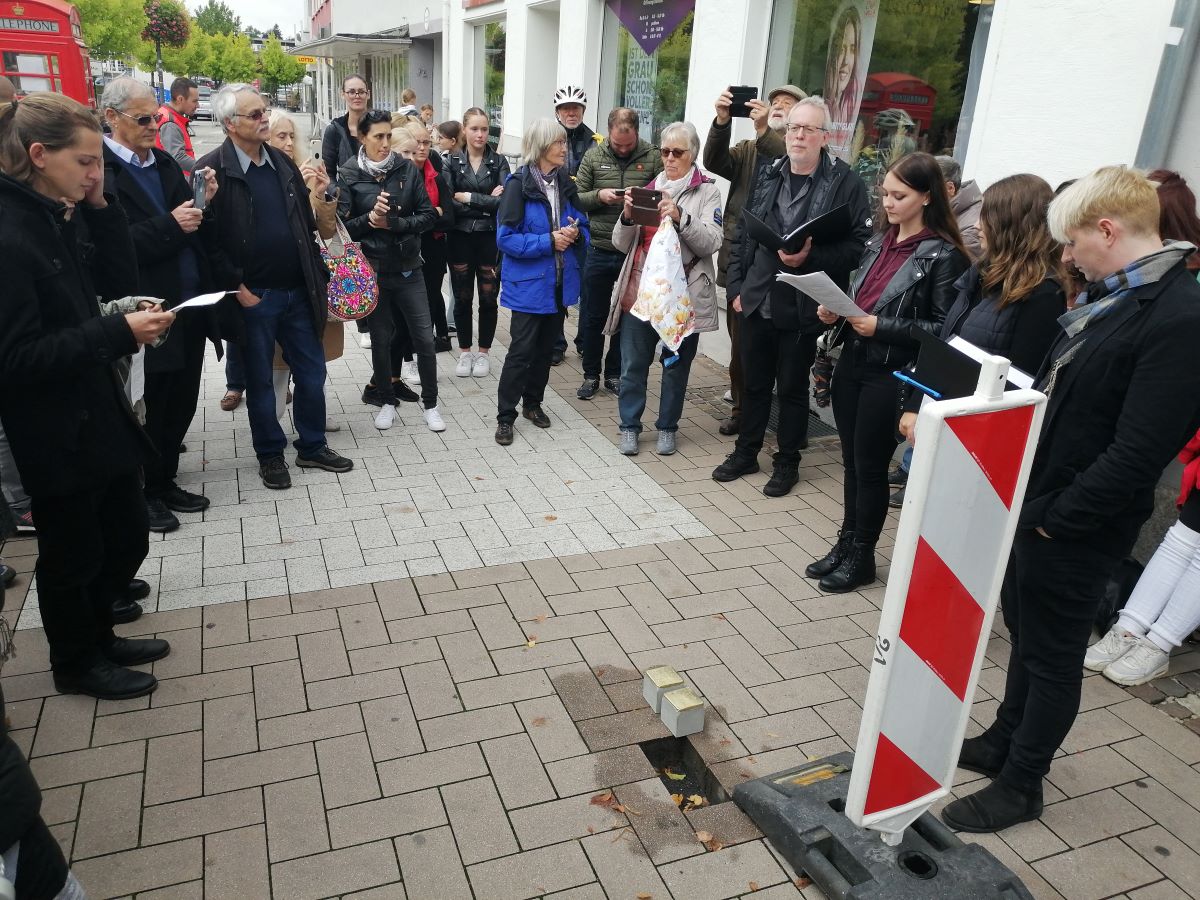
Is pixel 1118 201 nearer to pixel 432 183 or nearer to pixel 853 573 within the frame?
pixel 853 573

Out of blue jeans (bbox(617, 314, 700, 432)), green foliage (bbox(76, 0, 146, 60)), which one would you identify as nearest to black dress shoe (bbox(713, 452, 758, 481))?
blue jeans (bbox(617, 314, 700, 432))

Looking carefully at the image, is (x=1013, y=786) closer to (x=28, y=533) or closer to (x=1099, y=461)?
(x=1099, y=461)

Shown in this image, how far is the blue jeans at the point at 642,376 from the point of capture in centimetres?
592

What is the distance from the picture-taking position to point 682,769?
3.29m

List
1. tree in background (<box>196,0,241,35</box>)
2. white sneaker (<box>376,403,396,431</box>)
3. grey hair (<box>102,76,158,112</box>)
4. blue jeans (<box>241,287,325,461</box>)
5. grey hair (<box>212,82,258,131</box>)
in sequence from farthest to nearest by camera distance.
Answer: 1. tree in background (<box>196,0,241,35</box>)
2. white sneaker (<box>376,403,396,431</box>)
3. blue jeans (<box>241,287,325,461</box>)
4. grey hair (<box>212,82,258,131</box>)
5. grey hair (<box>102,76,158,112</box>)

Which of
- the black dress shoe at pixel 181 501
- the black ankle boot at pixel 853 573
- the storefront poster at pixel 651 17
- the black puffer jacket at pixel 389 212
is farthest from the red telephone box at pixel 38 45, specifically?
the black ankle boot at pixel 853 573

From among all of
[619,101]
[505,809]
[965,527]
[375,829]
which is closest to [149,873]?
[375,829]

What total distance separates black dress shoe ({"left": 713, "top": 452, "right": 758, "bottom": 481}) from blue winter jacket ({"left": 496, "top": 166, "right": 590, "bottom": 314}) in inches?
57.9

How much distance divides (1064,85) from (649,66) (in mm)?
6122

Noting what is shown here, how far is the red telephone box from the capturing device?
18594mm

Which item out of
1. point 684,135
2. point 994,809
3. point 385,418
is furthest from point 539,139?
point 994,809

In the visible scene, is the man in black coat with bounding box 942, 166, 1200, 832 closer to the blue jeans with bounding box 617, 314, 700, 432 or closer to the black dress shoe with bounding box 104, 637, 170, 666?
the black dress shoe with bounding box 104, 637, 170, 666

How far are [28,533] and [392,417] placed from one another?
7.71 feet

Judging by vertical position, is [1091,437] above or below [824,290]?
below
